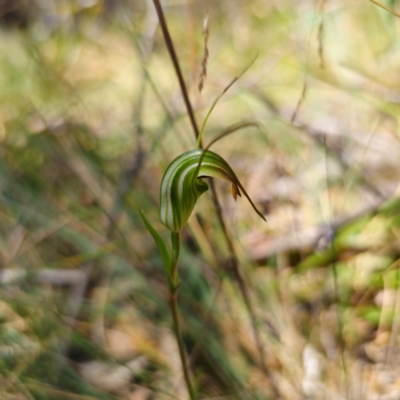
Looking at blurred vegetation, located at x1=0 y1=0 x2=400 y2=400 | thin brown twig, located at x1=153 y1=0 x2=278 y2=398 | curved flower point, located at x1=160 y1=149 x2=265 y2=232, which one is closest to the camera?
curved flower point, located at x1=160 y1=149 x2=265 y2=232

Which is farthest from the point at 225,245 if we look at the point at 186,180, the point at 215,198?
the point at 186,180

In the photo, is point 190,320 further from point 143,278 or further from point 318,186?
point 318,186

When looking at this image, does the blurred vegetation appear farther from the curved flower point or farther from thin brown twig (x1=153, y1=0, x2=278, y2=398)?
the curved flower point

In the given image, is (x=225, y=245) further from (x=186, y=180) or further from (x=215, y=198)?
(x=186, y=180)

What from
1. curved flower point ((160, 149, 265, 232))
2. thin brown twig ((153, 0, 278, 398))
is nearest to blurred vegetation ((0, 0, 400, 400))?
thin brown twig ((153, 0, 278, 398))

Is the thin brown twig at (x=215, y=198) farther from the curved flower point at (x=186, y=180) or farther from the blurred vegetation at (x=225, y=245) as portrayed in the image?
the curved flower point at (x=186, y=180)

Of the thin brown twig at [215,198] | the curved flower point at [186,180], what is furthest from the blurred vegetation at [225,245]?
the curved flower point at [186,180]
